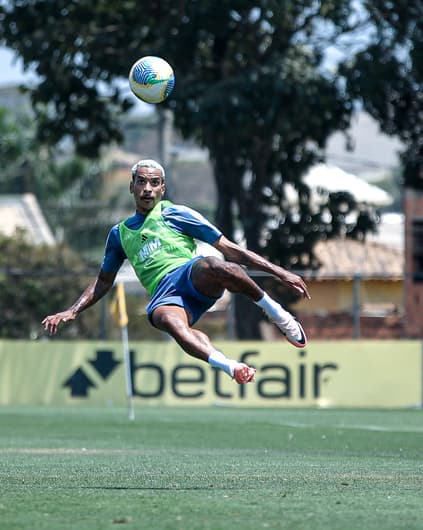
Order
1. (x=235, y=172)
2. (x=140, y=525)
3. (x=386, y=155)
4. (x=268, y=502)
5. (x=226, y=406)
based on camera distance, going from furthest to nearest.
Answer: (x=386, y=155) < (x=235, y=172) < (x=226, y=406) < (x=268, y=502) < (x=140, y=525)

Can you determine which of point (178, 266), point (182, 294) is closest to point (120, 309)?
point (178, 266)

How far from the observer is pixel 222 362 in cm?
894

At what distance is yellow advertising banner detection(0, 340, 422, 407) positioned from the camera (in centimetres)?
2469

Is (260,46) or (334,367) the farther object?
(260,46)

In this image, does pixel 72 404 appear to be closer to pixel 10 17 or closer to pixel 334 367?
pixel 334 367

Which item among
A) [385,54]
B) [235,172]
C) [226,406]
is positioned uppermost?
[385,54]

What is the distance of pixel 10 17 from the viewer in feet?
104

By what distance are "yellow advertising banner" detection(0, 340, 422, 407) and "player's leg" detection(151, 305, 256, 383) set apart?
15.1m

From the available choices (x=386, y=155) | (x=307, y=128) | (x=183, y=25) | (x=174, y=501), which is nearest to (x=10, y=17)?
(x=183, y=25)

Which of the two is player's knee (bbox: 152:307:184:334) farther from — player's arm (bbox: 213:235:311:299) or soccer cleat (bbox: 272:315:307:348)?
soccer cleat (bbox: 272:315:307:348)

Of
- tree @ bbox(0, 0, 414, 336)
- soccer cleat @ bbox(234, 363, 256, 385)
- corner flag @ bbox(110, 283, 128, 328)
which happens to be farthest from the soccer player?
tree @ bbox(0, 0, 414, 336)

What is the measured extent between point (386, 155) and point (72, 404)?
73920 millimetres

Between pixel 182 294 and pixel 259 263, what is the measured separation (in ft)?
2.33

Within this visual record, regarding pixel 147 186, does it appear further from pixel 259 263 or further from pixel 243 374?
pixel 243 374
